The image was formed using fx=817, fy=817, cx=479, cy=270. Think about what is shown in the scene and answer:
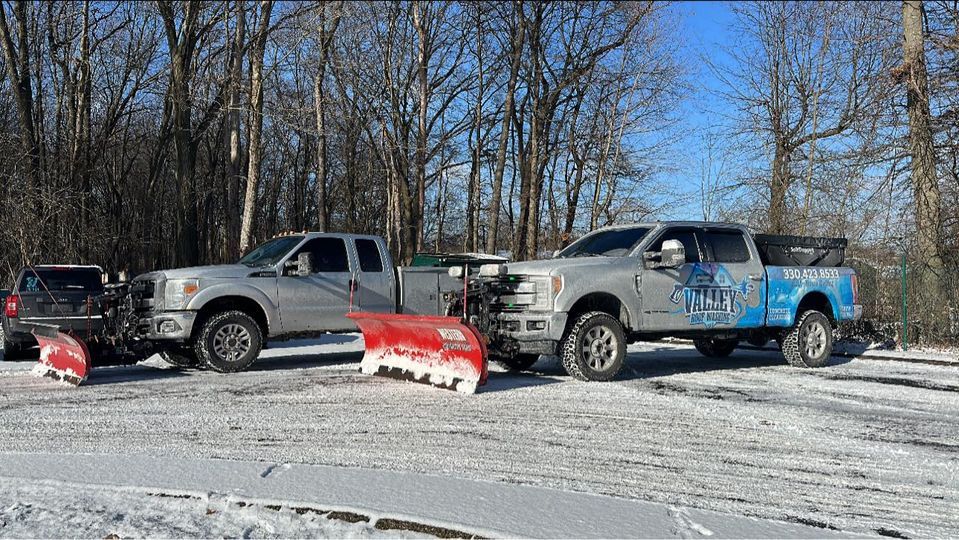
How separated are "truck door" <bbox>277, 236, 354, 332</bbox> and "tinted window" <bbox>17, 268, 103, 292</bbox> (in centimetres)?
425

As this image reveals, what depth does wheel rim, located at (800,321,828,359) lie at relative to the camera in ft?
39.7

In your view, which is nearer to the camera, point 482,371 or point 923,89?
point 482,371

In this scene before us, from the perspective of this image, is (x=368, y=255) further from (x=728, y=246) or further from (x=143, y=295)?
(x=728, y=246)

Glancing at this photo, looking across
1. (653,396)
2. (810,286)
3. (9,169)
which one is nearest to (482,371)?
(653,396)

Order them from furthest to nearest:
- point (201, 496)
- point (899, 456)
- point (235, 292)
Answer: point (235, 292) → point (899, 456) → point (201, 496)

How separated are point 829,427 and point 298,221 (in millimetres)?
49577

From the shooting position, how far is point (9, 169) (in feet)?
74.5

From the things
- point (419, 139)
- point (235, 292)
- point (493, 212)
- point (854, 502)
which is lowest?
point (854, 502)

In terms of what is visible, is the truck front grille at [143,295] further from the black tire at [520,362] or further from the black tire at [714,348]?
the black tire at [714,348]

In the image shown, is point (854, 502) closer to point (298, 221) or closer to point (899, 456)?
point (899, 456)

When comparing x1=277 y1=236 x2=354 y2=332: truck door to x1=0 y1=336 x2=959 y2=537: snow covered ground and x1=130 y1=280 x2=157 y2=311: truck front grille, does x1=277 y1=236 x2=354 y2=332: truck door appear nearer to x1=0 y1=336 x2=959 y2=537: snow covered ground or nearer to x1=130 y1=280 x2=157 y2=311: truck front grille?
x1=0 y1=336 x2=959 y2=537: snow covered ground

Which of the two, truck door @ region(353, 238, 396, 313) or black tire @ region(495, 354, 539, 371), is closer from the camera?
black tire @ region(495, 354, 539, 371)

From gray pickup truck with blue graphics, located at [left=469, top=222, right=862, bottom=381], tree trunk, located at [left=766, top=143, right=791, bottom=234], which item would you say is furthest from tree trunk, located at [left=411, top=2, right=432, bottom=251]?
gray pickup truck with blue graphics, located at [left=469, top=222, right=862, bottom=381]

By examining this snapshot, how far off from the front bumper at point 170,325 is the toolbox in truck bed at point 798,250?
26.4 ft
